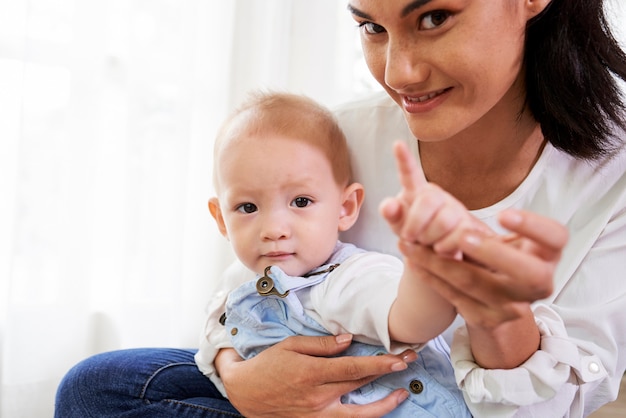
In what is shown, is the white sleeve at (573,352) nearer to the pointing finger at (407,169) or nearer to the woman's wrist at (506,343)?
the woman's wrist at (506,343)

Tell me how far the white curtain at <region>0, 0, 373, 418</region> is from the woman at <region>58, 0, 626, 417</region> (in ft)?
2.12

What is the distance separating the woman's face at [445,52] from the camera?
1.22 meters

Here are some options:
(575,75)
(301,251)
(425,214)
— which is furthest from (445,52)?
(425,214)

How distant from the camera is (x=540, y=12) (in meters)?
1.32

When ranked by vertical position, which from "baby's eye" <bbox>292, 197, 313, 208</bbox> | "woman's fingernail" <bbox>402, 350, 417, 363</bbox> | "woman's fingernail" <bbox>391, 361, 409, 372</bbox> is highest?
"baby's eye" <bbox>292, 197, 313, 208</bbox>

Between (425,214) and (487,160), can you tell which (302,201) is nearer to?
(487,160)

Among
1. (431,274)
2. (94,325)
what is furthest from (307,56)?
(431,274)

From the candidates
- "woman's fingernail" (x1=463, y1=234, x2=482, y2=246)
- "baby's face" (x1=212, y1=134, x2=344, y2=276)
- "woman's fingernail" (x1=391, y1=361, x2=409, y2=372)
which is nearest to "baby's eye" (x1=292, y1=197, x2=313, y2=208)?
"baby's face" (x1=212, y1=134, x2=344, y2=276)

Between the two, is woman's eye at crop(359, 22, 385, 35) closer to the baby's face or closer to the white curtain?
the baby's face

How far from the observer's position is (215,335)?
1551mm

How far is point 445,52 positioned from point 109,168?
1.37 m

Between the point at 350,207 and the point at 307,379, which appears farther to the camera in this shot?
the point at 350,207

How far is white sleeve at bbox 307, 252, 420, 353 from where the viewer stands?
115cm

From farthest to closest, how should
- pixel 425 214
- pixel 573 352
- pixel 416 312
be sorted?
1. pixel 573 352
2. pixel 416 312
3. pixel 425 214
